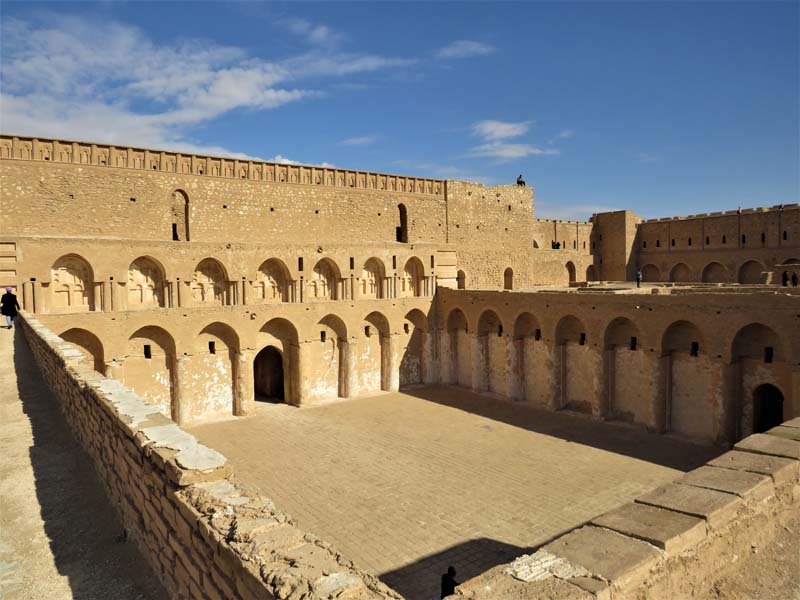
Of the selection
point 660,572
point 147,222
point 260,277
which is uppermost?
point 147,222

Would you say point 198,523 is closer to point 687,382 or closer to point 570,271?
point 687,382

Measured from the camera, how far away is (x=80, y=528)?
5.51 meters

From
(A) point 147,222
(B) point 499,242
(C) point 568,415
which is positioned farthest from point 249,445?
(B) point 499,242

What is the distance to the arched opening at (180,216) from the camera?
21.4 m

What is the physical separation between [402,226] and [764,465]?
2296 cm

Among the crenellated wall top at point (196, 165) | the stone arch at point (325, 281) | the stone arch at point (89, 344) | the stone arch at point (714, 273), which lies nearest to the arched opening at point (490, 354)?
the stone arch at point (325, 281)

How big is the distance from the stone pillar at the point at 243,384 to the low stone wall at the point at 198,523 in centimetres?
1376

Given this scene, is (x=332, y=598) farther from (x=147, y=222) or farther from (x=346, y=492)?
(x=147, y=222)

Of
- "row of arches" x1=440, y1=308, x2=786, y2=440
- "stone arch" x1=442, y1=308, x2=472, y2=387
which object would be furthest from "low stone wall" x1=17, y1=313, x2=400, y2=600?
"stone arch" x1=442, y1=308, x2=472, y2=387

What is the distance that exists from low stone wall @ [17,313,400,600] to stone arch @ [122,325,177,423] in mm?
12684

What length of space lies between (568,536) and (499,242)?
27427 millimetres

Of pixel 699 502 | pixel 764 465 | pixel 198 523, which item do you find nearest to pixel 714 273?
pixel 764 465

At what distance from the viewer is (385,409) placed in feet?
71.5

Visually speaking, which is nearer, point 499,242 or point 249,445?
point 249,445
